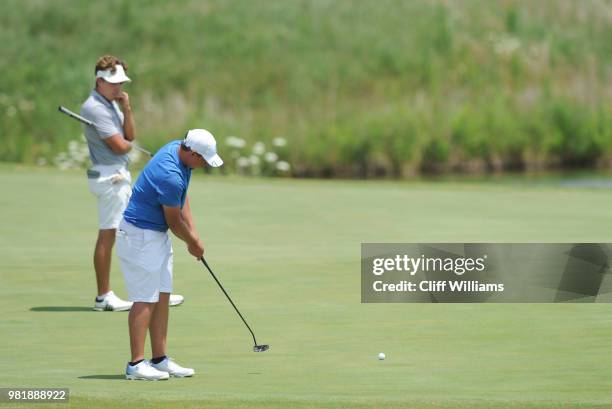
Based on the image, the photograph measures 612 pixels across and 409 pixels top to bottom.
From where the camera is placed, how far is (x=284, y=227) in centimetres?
1405

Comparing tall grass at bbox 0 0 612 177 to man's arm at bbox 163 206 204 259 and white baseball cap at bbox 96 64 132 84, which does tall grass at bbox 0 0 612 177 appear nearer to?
white baseball cap at bbox 96 64 132 84

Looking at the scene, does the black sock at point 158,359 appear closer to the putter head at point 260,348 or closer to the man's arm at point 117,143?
the putter head at point 260,348

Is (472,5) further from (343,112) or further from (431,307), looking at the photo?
(431,307)

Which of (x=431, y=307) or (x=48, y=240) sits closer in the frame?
(x=431, y=307)

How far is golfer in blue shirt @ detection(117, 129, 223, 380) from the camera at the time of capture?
25.5 feet

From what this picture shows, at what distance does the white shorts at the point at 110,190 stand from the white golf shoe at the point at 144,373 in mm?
2881

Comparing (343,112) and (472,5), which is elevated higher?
(472,5)

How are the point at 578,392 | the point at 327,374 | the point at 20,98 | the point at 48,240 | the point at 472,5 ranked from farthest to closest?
the point at 472,5 → the point at 20,98 → the point at 48,240 → the point at 327,374 → the point at 578,392

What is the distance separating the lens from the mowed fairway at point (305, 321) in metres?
7.38

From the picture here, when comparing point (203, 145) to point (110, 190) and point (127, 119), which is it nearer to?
point (127, 119)

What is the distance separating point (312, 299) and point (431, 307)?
0.94 meters

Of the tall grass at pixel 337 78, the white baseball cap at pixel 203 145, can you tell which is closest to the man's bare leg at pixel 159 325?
the white baseball cap at pixel 203 145

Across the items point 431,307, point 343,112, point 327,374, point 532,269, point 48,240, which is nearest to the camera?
point 327,374

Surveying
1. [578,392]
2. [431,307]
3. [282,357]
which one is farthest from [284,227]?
[578,392]
